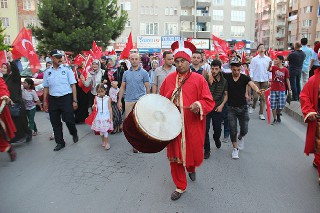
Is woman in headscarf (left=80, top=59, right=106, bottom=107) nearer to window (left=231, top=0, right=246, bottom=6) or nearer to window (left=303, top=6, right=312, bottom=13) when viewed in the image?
window (left=231, top=0, right=246, bottom=6)

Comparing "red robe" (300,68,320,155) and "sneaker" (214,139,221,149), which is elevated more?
"red robe" (300,68,320,155)

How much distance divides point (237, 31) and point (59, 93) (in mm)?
56816

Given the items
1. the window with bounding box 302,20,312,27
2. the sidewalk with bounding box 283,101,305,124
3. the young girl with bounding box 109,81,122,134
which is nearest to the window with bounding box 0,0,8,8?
the young girl with bounding box 109,81,122,134

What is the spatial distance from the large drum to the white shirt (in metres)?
6.26

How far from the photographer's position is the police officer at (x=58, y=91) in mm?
6469

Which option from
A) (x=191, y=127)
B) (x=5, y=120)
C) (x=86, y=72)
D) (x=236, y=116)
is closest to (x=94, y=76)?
(x=86, y=72)

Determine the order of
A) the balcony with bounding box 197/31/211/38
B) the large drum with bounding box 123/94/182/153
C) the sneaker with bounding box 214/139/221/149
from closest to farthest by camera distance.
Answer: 1. the large drum with bounding box 123/94/182/153
2. the sneaker with bounding box 214/139/221/149
3. the balcony with bounding box 197/31/211/38

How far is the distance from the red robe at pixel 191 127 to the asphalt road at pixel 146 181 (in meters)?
0.53

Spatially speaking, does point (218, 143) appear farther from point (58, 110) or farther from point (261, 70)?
point (261, 70)

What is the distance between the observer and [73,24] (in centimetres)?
2302

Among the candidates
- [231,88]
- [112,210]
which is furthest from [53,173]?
[231,88]

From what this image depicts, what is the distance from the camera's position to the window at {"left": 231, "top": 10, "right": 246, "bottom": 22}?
5859 cm

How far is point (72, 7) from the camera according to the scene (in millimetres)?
22625

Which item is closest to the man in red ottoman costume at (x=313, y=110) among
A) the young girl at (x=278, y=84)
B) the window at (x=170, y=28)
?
the young girl at (x=278, y=84)
